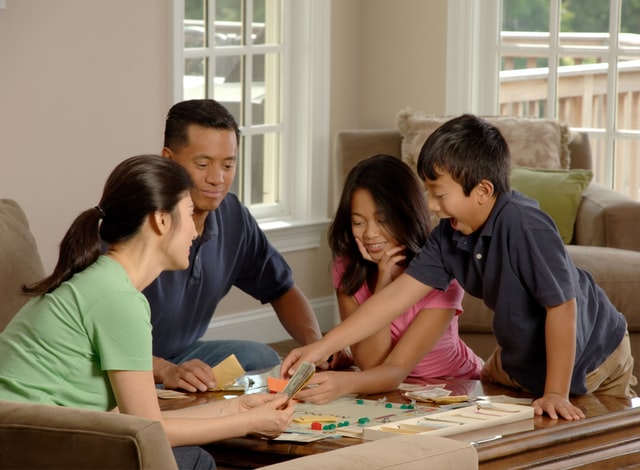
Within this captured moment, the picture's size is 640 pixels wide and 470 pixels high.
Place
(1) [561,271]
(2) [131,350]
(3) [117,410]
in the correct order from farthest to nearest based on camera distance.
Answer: (1) [561,271], (3) [117,410], (2) [131,350]

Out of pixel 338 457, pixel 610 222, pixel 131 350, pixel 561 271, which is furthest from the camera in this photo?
pixel 610 222

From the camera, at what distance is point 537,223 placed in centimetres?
240

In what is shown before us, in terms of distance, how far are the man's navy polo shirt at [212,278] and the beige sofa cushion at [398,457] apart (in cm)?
132

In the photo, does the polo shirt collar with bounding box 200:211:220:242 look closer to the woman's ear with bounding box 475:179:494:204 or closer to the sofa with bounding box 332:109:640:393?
the woman's ear with bounding box 475:179:494:204

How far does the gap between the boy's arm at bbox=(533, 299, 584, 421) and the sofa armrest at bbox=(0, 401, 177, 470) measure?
1.00 metres

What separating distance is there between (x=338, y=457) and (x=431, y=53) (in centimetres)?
409

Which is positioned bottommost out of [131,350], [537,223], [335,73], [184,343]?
[184,343]

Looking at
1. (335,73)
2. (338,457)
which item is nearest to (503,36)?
(335,73)

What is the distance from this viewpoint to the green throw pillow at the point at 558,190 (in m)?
4.51

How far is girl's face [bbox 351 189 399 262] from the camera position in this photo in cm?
275

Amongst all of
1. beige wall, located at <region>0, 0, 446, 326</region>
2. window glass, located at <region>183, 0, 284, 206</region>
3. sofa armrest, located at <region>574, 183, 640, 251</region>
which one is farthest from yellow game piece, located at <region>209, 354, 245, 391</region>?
window glass, located at <region>183, 0, 284, 206</region>

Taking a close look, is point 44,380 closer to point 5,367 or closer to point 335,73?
point 5,367

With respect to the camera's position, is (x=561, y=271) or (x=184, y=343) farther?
(x=184, y=343)

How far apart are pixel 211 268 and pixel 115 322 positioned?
1076 mm
